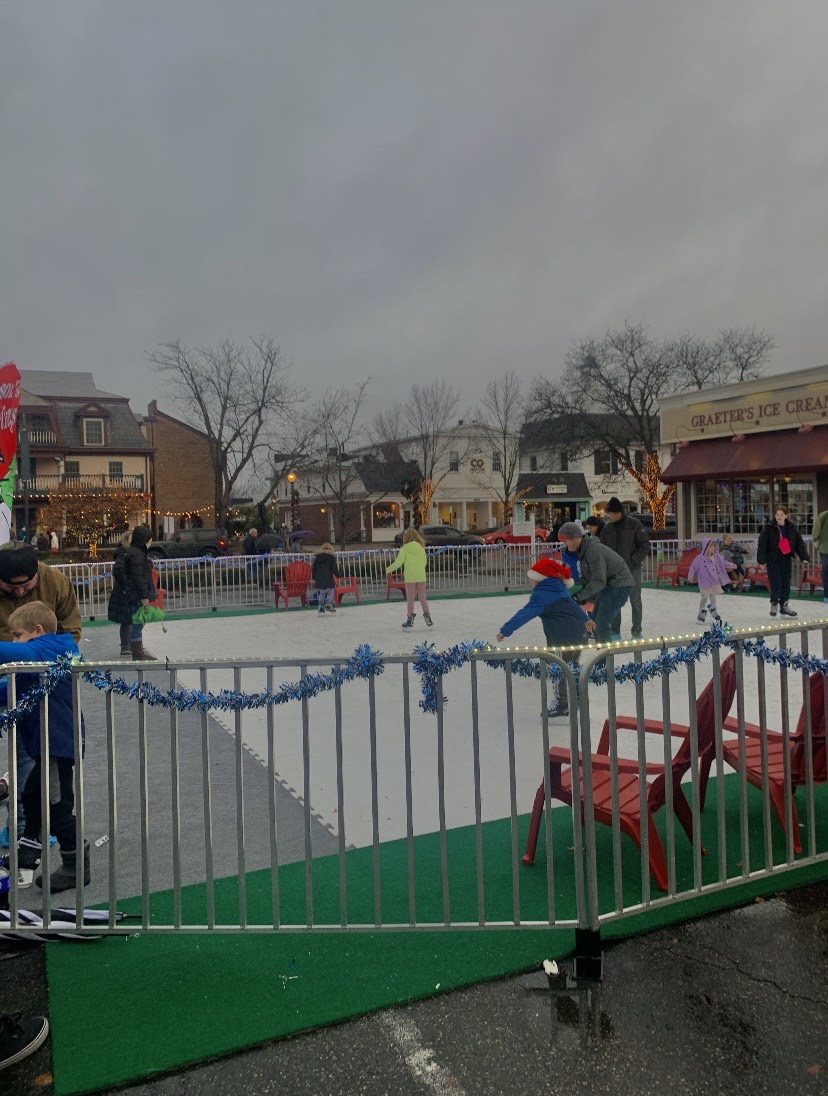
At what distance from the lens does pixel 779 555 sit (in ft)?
46.3

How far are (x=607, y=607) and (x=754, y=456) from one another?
21542mm

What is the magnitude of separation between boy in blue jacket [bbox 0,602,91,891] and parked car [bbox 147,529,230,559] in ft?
103

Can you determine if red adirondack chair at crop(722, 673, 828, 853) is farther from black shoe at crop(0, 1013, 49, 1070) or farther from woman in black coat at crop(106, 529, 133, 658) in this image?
woman in black coat at crop(106, 529, 133, 658)

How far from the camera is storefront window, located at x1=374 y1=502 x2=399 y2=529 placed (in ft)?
198

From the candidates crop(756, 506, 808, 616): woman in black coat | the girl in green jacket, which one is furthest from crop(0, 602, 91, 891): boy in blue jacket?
crop(756, 506, 808, 616): woman in black coat

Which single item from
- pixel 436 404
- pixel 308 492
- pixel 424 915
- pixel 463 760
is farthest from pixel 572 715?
pixel 308 492

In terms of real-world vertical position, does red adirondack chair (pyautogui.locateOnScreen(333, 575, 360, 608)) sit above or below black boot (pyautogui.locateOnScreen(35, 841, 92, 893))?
above

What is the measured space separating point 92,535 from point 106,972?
4224cm

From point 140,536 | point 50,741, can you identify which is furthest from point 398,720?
point 140,536

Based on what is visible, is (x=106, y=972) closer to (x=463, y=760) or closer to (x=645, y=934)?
(x=645, y=934)

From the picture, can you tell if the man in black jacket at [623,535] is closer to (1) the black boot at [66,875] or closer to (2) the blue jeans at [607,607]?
(2) the blue jeans at [607,607]

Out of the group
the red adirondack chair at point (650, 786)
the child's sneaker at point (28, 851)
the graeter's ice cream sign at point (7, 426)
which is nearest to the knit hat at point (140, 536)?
the graeter's ice cream sign at point (7, 426)

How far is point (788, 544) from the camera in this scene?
1399 cm

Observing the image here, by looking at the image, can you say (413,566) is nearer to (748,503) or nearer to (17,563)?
(17,563)
